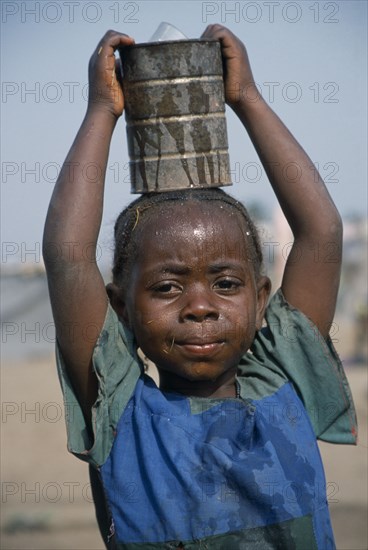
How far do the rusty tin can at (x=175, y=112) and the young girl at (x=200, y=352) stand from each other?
0.06m

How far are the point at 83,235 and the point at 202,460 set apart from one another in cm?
75

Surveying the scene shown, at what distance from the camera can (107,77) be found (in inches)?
120

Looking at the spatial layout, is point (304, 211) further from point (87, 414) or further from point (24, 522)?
point (24, 522)

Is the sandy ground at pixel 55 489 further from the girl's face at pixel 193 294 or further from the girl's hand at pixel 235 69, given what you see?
the girl's hand at pixel 235 69

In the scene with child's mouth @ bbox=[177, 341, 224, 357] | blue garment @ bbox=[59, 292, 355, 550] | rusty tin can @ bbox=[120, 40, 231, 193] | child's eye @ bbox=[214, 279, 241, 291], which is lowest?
blue garment @ bbox=[59, 292, 355, 550]

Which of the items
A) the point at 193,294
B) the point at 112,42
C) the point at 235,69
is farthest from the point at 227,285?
the point at 112,42

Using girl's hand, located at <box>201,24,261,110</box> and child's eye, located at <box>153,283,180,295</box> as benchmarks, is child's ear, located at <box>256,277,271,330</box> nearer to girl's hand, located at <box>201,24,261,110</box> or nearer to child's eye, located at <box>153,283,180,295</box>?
child's eye, located at <box>153,283,180,295</box>

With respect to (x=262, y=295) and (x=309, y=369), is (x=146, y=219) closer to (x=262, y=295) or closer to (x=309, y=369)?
(x=262, y=295)

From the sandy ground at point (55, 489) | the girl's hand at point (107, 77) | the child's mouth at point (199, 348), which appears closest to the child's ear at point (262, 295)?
the child's mouth at point (199, 348)

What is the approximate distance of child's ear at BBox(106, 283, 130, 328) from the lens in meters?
3.14

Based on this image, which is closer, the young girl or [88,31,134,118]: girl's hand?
the young girl

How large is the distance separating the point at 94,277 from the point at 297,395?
0.74 m

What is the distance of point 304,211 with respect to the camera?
313 cm

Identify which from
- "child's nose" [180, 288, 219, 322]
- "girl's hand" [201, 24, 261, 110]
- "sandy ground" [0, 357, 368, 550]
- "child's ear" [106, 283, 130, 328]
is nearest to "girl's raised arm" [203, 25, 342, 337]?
"girl's hand" [201, 24, 261, 110]
